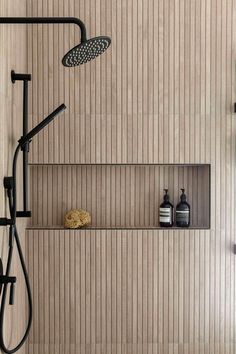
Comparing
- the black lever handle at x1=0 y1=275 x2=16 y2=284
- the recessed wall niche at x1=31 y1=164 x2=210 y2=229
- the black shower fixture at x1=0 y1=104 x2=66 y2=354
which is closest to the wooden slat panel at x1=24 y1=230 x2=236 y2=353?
the recessed wall niche at x1=31 y1=164 x2=210 y2=229

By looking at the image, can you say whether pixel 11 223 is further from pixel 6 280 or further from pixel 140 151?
pixel 140 151

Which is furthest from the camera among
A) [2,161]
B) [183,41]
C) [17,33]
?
[183,41]

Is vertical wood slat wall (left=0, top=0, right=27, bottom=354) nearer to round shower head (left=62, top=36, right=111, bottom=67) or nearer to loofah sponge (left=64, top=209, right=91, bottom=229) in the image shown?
loofah sponge (left=64, top=209, right=91, bottom=229)

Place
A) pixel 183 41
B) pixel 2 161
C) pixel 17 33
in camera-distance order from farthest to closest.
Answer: pixel 183 41
pixel 17 33
pixel 2 161

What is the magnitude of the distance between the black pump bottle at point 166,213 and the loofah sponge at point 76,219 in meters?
0.41

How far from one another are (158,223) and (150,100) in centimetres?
72

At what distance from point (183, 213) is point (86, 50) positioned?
1.39m

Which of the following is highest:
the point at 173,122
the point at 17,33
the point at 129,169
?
the point at 17,33

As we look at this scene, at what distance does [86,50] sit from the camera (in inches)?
78.3

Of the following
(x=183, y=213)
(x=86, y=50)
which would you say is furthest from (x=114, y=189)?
(x=86, y=50)

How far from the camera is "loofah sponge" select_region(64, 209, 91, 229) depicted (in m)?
3.07

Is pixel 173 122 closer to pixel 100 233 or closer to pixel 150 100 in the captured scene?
pixel 150 100

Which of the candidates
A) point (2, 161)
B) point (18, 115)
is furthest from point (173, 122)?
point (2, 161)

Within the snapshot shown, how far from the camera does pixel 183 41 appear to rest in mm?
3039
